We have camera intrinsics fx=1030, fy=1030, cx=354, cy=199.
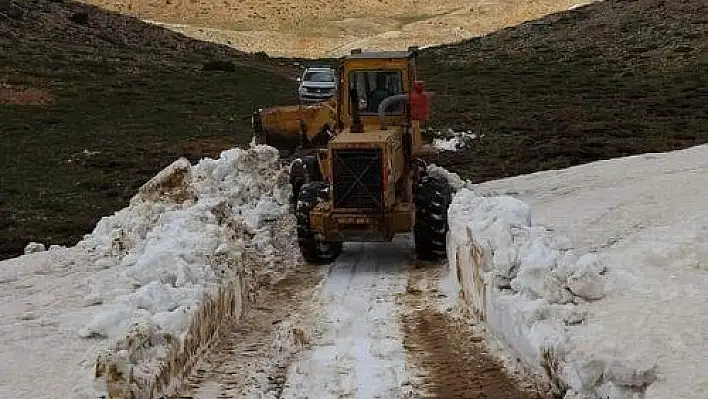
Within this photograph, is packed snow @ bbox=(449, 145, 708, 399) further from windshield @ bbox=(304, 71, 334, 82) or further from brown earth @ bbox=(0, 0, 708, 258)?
windshield @ bbox=(304, 71, 334, 82)

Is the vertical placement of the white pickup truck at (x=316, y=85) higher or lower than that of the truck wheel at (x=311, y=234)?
higher

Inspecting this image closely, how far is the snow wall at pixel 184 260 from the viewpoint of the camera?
7449mm

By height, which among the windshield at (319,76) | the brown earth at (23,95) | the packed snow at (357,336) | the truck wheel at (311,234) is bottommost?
the packed snow at (357,336)

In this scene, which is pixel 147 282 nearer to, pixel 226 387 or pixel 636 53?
pixel 226 387

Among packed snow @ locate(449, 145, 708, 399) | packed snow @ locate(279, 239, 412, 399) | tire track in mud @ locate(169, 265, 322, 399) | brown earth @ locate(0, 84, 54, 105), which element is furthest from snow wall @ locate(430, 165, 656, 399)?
brown earth @ locate(0, 84, 54, 105)

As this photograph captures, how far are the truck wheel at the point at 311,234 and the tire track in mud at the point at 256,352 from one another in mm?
1128

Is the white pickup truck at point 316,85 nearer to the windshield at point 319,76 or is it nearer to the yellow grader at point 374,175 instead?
the windshield at point 319,76

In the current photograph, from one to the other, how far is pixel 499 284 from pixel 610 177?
27.8 feet

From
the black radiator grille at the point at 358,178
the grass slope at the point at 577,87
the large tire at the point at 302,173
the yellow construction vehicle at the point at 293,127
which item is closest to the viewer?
the black radiator grille at the point at 358,178

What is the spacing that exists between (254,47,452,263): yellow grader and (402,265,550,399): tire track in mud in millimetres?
1823

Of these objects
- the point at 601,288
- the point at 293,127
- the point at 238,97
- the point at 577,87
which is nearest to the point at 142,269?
the point at 601,288

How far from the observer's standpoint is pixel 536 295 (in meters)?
8.09

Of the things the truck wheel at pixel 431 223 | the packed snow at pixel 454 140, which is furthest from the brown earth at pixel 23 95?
the truck wheel at pixel 431 223

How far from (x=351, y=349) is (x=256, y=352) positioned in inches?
32.4
